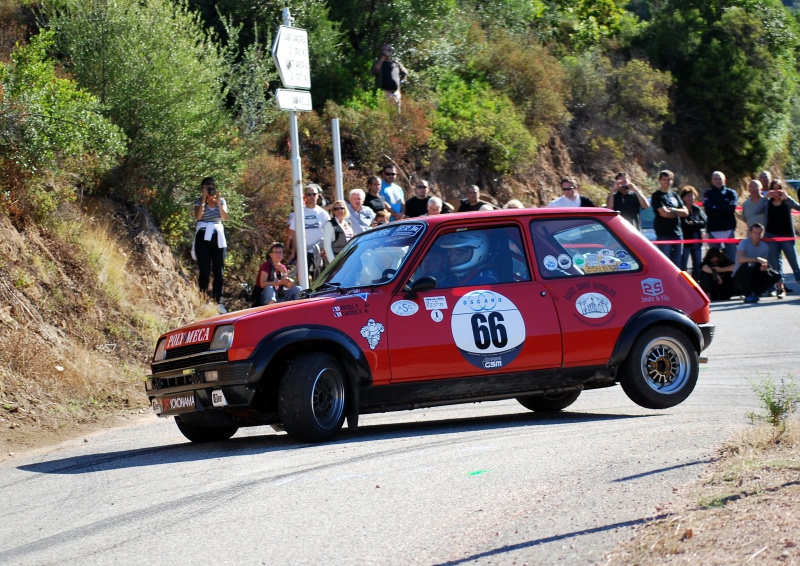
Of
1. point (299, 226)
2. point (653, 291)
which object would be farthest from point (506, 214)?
point (299, 226)

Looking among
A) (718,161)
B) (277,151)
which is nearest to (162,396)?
(277,151)

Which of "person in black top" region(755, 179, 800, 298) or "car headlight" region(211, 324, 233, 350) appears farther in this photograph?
"person in black top" region(755, 179, 800, 298)

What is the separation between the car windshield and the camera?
9.62m

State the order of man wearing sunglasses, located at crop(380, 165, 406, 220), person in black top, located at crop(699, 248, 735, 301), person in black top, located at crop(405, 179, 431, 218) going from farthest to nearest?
person in black top, located at crop(699, 248, 735, 301), man wearing sunglasses, located at crop(380, 165, 406, 220), person in black top, located at crop(405, 179, 431, 218)

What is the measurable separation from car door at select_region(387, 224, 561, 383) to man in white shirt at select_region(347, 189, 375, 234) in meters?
6.26

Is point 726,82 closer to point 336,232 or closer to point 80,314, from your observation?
point 336,232

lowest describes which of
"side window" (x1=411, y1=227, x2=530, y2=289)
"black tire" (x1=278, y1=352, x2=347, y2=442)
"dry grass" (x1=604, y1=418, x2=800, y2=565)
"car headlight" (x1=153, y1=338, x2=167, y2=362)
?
"dry grass" (x1=604, y1=418, x2=800, y2=565)

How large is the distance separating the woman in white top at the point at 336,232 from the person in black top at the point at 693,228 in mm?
7475

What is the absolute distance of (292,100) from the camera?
1310 centimetres

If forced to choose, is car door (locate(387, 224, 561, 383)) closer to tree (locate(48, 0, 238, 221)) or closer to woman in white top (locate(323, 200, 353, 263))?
woman in white top (locate(323, 200, 353, 263))

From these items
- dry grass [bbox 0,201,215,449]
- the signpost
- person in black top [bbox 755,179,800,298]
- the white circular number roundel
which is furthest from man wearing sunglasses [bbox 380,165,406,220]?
the white circular number roundel

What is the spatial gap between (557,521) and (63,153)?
35.7 ft

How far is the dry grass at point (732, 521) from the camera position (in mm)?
4879

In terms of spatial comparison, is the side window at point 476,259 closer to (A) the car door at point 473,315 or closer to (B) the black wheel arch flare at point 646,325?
(A) the car door at point 473,315
